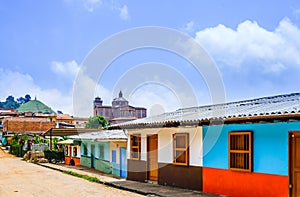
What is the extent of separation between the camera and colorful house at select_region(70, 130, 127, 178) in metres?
21.3

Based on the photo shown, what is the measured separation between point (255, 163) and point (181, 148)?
3837 mm

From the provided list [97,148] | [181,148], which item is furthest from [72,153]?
[181,148]

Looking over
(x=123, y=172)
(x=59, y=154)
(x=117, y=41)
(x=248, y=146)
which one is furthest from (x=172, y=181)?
(x=59, y=154)

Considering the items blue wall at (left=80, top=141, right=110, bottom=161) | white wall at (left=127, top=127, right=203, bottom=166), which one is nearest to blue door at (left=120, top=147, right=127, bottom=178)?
white wall at (left=127, top=127, right=203, bottom=166)

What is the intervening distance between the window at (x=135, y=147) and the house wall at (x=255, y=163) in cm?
482

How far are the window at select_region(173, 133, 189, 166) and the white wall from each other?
162 mm

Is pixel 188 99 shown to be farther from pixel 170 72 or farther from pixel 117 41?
pixel 117 41

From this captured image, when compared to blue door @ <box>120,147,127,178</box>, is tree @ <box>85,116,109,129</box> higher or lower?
higher

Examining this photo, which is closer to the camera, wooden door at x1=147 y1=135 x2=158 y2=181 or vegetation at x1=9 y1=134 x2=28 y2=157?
wooden door at x1=147 y1=135 x2=158 y2=181

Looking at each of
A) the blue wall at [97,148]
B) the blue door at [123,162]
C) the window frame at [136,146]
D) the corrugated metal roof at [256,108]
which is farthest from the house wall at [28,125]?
the corrugated metal roof at [256,108]

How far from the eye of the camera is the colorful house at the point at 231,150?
34.7ft

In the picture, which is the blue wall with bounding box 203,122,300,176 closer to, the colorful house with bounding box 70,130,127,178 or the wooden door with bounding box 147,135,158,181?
the wooden door with bounding box 147,135,158,181

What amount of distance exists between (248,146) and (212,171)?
2003 mm

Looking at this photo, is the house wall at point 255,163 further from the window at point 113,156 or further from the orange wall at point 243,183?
the window at point 113,156
